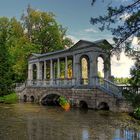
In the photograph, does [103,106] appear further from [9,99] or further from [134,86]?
[9,99]

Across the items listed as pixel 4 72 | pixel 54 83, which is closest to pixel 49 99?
pixel 54 83

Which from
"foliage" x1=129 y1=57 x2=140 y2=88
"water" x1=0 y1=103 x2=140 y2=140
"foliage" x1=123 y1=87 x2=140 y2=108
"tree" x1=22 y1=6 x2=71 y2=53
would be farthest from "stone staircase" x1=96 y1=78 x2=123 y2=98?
"tree" x1=22 y1=6 x2=71 y2=53

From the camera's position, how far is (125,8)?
42.4 ft

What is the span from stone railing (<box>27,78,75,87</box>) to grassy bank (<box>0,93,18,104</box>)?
2780 mm

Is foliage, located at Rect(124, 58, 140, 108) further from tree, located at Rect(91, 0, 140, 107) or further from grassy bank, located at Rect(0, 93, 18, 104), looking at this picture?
grassy bank, located at Rect(0, 93, 18, 104)

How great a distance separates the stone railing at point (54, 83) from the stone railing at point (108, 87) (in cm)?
501

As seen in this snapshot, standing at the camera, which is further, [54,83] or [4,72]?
[4,72]

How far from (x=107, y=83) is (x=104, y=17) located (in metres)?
16.2

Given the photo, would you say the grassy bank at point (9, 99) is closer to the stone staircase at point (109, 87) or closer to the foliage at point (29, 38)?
the foliage at point (29, 38)

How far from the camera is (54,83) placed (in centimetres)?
3850

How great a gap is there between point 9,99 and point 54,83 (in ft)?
26.8

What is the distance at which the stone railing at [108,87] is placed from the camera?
90.8 feet

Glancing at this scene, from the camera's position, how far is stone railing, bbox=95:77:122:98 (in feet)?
90.8

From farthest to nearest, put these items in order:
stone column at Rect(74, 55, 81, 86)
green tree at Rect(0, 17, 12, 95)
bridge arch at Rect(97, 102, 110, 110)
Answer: green tree at Rect(0, 17, 12, 95) < stone column at Rect(74, 55, 81, 86) < bridge arch at Rect(97, 102, 110, 110)
